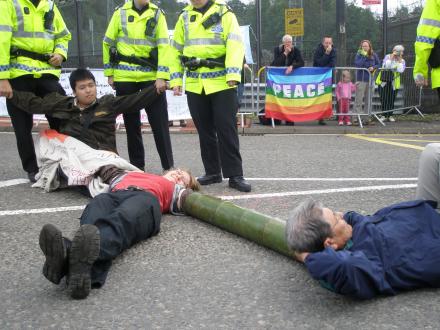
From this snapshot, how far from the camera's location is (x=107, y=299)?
10.0 feet

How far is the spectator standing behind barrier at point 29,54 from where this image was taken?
5.69 m

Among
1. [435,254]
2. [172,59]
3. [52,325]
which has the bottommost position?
[52,325]

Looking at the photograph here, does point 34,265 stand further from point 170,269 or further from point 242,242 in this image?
point 242,242

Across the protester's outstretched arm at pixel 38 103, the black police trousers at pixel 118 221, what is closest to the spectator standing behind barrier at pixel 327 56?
the protester's outstretched arm at pixel 38 103

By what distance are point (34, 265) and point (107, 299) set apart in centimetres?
76

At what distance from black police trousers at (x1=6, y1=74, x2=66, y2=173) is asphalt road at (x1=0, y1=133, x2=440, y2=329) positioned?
0.62 metres

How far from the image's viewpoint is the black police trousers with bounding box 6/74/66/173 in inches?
231

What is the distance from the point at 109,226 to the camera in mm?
3385

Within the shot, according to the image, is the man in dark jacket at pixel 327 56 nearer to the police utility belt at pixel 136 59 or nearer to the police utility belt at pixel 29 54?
the police utility belt at pixel 136 59

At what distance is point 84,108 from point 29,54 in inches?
31.0

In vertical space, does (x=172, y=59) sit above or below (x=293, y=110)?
above

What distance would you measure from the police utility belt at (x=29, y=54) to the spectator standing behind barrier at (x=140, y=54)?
695mm

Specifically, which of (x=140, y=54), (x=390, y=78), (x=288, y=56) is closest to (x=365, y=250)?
(x=140, y=54)

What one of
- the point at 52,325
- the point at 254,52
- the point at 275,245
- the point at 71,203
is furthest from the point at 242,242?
the point at 254,52
